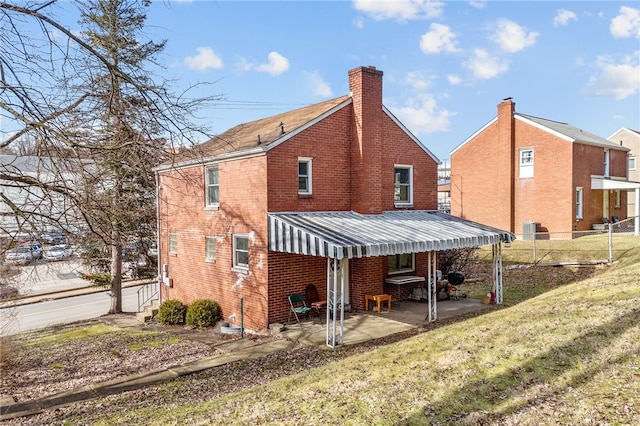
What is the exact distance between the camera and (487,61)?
19.7 metres

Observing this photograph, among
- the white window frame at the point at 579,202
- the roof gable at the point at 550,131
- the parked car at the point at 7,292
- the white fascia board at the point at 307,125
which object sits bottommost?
the parked car at the point at 7,292

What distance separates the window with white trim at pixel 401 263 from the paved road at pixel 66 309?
715 inches

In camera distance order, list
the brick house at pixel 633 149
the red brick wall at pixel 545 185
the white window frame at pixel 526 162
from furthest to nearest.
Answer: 1. the brick house at pixel 633 149
2. the white window frame at pixel 526 162
3. the red brick wall at pixel 545 185

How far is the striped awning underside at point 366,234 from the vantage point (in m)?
10.6

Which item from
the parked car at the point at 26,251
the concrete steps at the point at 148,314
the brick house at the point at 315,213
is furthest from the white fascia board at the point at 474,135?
the parked car at the point at 26,251

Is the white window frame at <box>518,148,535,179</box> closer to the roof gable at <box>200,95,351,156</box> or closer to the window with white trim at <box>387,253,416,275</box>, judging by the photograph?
the window with white trim at <box>387,253,416,275</box>

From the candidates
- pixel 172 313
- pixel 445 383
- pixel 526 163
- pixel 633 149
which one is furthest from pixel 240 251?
pixel 633 149

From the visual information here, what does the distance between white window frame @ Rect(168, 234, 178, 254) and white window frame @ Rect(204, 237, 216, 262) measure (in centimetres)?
275

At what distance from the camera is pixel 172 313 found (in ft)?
53.3

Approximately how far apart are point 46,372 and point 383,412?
9.45 metres

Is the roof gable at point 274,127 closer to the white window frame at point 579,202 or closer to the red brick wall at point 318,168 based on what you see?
the red brick wall at point 318,168

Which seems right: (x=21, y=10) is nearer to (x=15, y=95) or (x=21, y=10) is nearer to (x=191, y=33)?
(x=15, y=95)

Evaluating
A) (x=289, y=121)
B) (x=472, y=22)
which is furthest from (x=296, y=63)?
(x=472, y=22)

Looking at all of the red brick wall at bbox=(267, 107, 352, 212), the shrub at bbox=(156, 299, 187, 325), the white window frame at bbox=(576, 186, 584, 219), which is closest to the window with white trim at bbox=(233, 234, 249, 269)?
the red brick wall at bbox=(267, 107, 352, 212)
